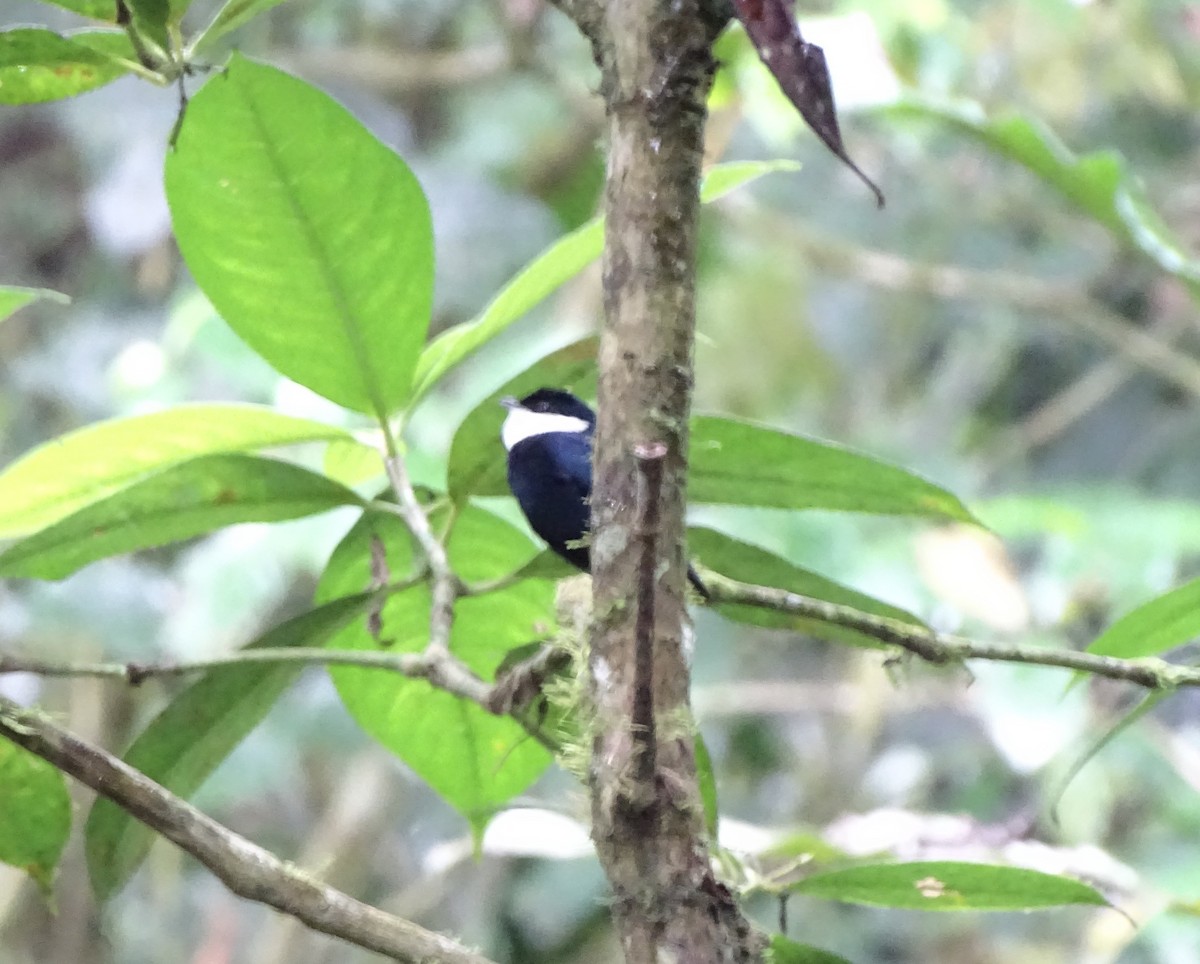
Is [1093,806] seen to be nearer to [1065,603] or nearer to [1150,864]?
[1150,864]

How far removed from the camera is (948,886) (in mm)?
781

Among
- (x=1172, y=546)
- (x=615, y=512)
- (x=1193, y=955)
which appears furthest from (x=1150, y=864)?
(x=615, y=512)

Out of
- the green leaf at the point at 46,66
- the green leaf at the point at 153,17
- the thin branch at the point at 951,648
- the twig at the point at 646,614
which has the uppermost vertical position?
the green leaf at the point at 46,66

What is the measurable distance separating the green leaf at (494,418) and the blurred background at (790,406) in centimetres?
100

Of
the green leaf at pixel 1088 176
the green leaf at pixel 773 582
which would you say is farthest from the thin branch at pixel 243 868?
the green leaf at pixel 1088 176

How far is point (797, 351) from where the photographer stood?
3.56 m

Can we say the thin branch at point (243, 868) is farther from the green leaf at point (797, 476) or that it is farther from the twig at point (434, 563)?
the green leaf at point (797, 476)

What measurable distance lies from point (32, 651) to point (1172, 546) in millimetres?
2438

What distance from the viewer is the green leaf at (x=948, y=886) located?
76 centimetres

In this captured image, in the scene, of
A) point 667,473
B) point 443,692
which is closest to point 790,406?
point 443,692

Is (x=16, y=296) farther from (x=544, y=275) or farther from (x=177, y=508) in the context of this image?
(x=544, y=275)

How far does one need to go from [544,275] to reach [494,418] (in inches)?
4.2

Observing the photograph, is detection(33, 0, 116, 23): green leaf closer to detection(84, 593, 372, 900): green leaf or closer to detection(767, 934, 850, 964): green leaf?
detection(84, 593, 372, 900): green leaf

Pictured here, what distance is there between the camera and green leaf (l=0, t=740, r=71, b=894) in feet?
2.60
